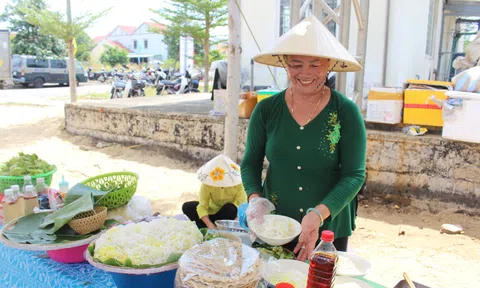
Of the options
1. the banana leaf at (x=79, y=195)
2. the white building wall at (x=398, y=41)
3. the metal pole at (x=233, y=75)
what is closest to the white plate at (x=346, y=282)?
the banana leaf at (x=79, y=195)

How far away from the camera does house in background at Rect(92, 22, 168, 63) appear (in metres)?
45.5

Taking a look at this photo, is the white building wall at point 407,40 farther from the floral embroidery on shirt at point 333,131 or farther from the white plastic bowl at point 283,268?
the white plastic bowl at point 283,268

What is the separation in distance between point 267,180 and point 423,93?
3365 mm

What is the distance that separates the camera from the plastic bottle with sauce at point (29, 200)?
201 centimetres

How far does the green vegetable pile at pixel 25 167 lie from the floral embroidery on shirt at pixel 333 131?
191 cm

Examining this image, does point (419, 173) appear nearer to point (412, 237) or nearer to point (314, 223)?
point (412, 237)

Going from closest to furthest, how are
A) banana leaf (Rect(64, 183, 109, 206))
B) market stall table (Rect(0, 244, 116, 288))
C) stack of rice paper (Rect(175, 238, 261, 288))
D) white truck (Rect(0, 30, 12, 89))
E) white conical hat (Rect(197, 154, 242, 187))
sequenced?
1. stack of rice paper (Rect(175, 238, 261, 288))
2. market stall table (Rect(0, 244, 116, 288))
3. banana leaf (Rect(64, 183, 109, 206))
4. white conical hat (Rect(197, 154, 242, 187))
5. white truck (Rect(0, 30, 12, 89))

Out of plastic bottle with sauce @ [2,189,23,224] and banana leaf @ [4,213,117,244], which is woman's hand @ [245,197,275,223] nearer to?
banana leaf @ [4,213,117,244]

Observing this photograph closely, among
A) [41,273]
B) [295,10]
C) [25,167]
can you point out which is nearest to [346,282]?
[41,273]

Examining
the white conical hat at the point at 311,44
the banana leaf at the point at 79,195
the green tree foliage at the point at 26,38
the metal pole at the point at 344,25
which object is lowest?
the banana leaf at the point at 79,195

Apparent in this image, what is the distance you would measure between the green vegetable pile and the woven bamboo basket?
39.6 inches

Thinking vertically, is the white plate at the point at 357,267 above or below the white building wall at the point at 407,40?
below

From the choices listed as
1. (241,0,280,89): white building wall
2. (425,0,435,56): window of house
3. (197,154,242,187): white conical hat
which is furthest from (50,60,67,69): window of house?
(197,154,242,187): white conical hat

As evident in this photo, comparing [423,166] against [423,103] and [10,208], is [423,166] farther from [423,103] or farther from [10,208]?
[10,208]
